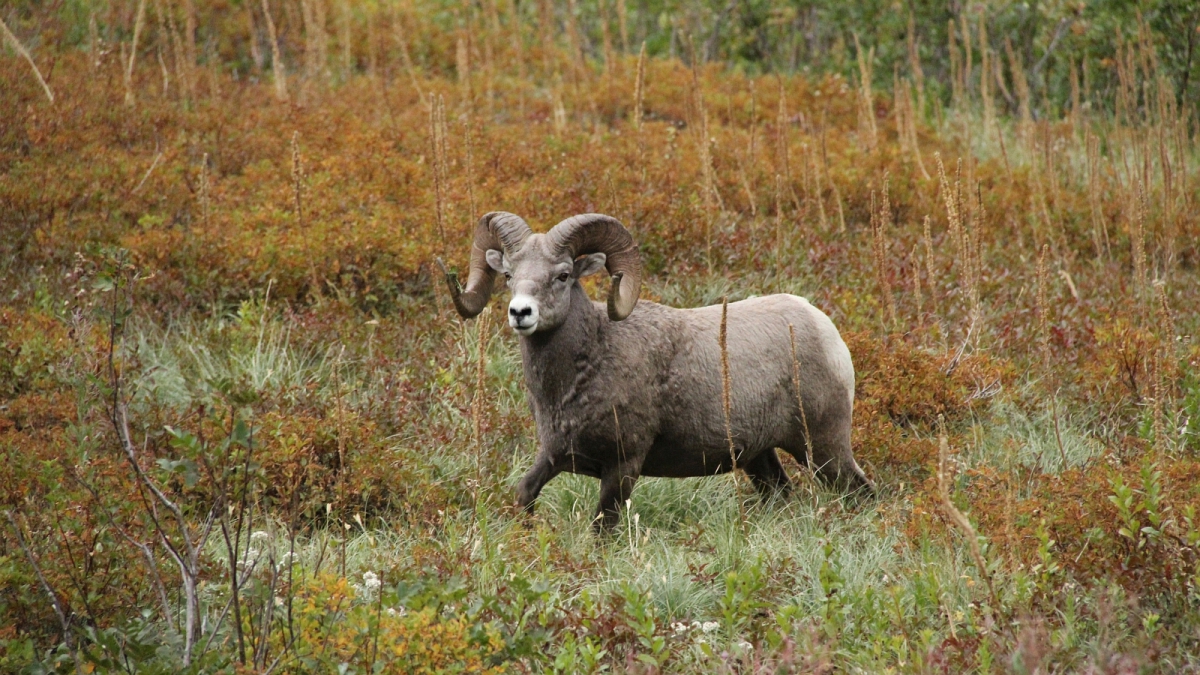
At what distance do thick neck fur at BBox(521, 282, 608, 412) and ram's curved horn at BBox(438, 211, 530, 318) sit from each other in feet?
1.39

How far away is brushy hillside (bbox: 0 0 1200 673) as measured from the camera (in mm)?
4734

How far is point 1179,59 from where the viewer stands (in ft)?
46.8

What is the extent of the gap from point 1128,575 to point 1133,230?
4.70 m

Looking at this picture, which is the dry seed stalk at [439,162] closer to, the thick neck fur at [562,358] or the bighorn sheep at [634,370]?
the bighorn sheep at [634,370]

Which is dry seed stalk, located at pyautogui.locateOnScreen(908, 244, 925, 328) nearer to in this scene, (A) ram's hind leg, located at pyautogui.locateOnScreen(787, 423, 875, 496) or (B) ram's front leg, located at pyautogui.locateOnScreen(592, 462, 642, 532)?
(A) ram's hind leg, located at pyautogui.locateOnScreen(787, 423, 875, 496)

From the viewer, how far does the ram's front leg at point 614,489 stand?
20.8ft

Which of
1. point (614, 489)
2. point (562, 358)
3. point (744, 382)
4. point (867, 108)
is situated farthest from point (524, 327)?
point (867, 108)

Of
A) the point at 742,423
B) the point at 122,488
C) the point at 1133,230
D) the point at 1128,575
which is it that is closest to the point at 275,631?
the point at 122,488

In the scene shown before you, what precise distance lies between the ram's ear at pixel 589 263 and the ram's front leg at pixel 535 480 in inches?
40.7

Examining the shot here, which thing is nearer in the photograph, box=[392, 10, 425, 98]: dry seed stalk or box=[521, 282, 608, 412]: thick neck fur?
box=[521, 282, 608, 412]: thick neck fur

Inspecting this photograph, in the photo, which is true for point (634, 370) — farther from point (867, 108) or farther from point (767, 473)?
point (867, 108)

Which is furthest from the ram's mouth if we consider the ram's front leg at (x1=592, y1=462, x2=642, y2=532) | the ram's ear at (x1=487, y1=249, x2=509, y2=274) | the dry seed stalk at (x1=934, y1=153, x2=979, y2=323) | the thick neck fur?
the dry seed stalk at (x1=934, y1=153, x2=979, y2=323)

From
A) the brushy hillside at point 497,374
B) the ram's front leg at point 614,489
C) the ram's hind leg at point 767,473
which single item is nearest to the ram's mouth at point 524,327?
the brushy hillside at point 497,374

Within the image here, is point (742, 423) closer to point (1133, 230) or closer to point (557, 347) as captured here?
point (557, 347)
